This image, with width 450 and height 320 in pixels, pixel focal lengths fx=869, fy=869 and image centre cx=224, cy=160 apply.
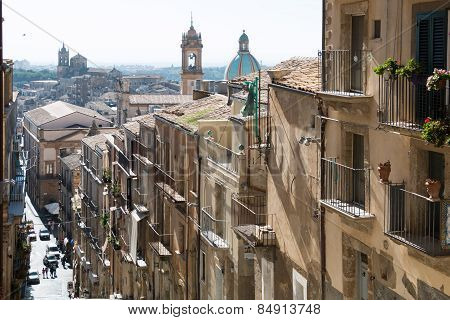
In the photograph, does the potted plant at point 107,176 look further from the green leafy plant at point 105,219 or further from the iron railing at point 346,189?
the iron railing at point 346,189

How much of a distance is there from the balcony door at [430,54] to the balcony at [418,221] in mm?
531

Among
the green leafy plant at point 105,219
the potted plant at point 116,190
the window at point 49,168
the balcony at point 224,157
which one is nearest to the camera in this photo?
the balcony at point 224,157

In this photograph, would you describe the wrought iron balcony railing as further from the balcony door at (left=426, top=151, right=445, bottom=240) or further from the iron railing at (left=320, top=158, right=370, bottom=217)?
the balcony door at (left=426, top=151, right=445, bottom=240)

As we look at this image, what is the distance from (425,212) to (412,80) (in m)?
0.88

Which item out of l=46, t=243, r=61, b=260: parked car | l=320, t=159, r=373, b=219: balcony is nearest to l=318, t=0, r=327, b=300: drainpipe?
l=320, t=159, r=373, b=219: balcony

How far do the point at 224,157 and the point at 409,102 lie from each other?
5803 mm

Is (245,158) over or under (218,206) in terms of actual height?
over

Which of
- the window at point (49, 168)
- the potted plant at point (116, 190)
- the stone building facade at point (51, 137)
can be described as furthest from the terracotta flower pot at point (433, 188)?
the window at point (49, 168)

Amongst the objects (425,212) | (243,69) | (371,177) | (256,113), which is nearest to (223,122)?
(256,113)

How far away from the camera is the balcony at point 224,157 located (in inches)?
411

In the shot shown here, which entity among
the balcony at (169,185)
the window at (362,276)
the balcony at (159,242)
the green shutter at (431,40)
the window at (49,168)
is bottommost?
the window at (49,168)
